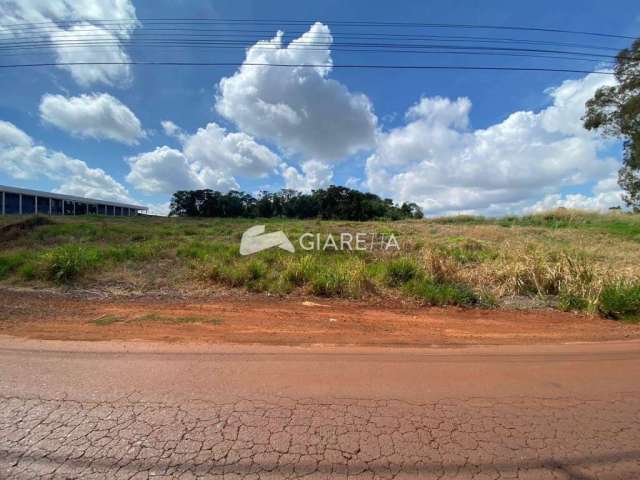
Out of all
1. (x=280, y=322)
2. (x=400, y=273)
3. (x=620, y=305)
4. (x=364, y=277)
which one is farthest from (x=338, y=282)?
(x=620, y=305)

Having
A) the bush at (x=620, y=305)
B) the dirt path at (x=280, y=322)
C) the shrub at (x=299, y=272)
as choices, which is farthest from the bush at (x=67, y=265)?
the bush at (x=620, y=305)

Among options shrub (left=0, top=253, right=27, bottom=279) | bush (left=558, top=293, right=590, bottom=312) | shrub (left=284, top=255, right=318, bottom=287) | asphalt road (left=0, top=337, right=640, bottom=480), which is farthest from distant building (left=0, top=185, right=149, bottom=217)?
bush (left=558, top=293, right=590, bottom=312)

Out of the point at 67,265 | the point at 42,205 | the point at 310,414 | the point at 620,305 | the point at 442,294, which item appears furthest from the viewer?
the point at 42,205

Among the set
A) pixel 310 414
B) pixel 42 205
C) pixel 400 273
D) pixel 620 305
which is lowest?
pixel 310 414

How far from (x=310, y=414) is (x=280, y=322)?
261cm

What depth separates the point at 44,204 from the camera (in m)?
45.8

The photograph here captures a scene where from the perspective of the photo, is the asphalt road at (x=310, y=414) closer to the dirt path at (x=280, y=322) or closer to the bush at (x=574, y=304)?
the dirt path at (x=280, y=322)

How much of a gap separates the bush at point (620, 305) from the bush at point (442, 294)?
216cm

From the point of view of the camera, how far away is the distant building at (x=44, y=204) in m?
40.0

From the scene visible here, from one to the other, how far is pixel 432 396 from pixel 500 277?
613 centimetres

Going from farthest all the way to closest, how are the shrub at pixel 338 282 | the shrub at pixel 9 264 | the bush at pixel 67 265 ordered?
the shrub at pixel 9 264
the bush at pixel 67 265
the shrub at pixel 338 282

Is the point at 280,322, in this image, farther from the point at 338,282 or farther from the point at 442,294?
the point at 442,294

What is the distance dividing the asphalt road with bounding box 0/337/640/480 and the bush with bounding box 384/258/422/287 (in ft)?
13.1

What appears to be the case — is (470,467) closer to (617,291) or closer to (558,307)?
(558,307)
